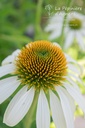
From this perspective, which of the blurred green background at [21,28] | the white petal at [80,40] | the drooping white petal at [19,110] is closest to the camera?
the drooping white petal at [19,110]

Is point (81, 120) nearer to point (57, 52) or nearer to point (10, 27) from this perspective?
point (57, 52)

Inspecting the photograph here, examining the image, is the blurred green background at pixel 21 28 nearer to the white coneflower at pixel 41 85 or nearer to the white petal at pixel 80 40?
the white petal at pixel 80 40

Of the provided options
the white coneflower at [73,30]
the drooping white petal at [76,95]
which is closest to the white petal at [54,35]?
the white coneflower at [73,30]

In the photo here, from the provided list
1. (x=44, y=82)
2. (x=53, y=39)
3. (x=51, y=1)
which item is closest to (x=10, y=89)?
(x=44, y=82)

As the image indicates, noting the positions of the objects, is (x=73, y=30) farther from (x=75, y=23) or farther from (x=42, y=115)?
(x=42, y=115)

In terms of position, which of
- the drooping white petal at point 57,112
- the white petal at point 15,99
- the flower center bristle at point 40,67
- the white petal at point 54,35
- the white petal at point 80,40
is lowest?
the drooping white petal at point 57,112

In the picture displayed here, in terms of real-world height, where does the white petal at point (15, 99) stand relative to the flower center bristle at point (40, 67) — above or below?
below

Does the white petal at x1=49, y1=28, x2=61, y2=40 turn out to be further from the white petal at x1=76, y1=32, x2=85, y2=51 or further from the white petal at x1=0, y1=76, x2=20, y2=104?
the white petal at x1=0, y1=76, x2=20, y2=104
